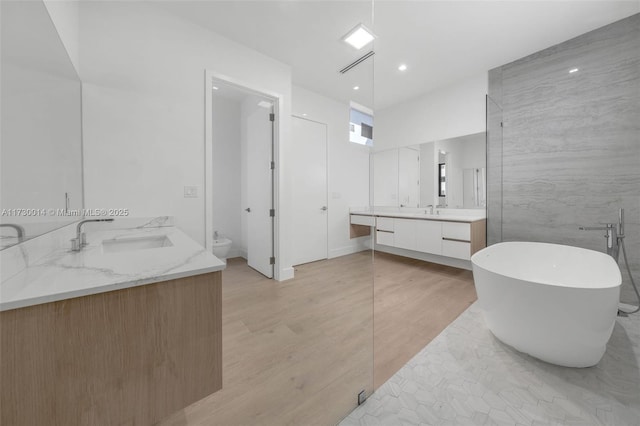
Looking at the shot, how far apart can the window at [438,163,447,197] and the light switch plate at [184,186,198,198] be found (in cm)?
313

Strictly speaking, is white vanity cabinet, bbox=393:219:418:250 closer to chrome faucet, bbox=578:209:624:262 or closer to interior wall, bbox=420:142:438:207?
interior wall, bbox=420:142:438:207

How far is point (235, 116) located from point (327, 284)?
9.32ft

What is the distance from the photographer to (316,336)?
165 centimetres

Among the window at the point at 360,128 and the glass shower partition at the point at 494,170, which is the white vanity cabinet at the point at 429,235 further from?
Result: the window at the point at 360,128

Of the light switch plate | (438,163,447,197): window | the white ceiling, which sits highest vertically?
the white ceiling

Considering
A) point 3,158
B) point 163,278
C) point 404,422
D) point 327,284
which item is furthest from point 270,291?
point 3,158

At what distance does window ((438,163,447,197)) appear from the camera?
10.7 feet

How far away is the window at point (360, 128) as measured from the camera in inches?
112

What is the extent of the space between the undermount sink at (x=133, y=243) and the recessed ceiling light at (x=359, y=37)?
236 cm

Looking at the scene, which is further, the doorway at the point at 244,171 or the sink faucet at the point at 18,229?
the doorway at the point at 244,171

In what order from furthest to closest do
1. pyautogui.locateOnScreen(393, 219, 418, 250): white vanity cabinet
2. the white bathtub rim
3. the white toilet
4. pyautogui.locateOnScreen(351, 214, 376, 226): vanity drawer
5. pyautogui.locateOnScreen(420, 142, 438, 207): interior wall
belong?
pyautogui.locateOnScreen(351, 214, 376, 226): vanity drawer
pyautogui.locateOnScreen(420, 142, 438, 207): interior wall
pyautogui.locateOnScreen(393, 219, 418, 250): white vanity cabinet
the white toilet
the white bathtub rim

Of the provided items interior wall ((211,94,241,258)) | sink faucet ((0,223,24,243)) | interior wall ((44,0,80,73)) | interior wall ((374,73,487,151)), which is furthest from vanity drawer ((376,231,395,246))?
interior wall ((44,0,80,73))

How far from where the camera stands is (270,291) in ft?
7.84

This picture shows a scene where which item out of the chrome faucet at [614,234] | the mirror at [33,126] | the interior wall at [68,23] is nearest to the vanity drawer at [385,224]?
the chrome faucet at [614,234]
